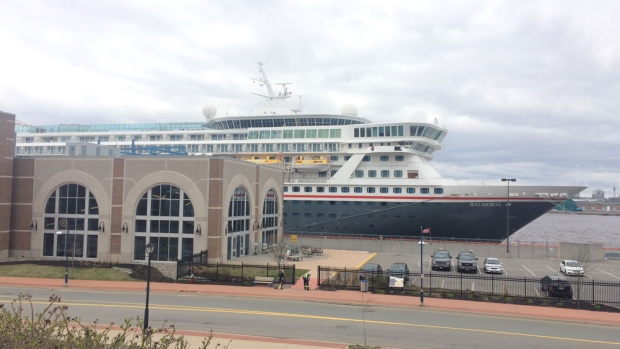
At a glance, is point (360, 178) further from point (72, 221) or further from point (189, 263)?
point (72, 221)

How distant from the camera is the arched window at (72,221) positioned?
3391cm

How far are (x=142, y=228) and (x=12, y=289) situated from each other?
9.65 m

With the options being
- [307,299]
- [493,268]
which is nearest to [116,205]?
[307,299]

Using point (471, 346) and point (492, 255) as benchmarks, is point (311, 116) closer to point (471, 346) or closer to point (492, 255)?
point (492, 255)

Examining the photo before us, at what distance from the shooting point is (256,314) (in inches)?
785

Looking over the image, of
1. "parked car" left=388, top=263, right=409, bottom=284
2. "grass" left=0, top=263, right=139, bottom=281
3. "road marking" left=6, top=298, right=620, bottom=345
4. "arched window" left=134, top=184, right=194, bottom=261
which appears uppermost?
"arched window" left=134, top=184, right=194, bottom=261

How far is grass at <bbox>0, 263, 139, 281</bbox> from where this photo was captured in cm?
2805

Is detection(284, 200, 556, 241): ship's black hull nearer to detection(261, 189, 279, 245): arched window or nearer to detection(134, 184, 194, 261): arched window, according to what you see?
detection(261, 189, 279, 245): arched window

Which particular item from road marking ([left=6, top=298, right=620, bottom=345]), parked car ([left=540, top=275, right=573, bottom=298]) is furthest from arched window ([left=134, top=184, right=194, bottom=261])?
parked car ([left=540, top=275, right=573, bottom=298])

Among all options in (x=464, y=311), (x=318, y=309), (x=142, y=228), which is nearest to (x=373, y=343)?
(x=318, y=309)

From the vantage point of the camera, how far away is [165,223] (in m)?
33.0

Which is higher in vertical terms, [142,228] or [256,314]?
[142,228]

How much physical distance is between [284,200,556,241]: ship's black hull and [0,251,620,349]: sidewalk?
2205 centimetres

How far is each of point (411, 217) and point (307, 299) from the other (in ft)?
87.8
